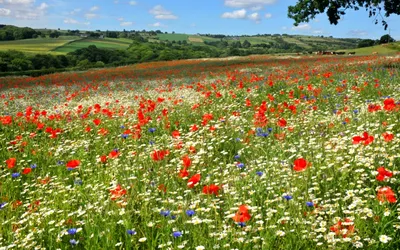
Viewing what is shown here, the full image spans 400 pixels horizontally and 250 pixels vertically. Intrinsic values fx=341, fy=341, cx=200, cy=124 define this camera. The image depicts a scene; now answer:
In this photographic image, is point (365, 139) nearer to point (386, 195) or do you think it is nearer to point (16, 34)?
point (386, 195)

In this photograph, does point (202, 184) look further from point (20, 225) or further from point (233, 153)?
point (20, 225)

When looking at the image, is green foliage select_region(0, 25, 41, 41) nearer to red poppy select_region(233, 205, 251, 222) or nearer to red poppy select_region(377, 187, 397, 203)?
red poppy select_region(233, 205, 251, 222)

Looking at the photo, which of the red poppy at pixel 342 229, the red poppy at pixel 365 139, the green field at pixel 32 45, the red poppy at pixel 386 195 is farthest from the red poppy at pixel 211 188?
the green field at pixel 32 45

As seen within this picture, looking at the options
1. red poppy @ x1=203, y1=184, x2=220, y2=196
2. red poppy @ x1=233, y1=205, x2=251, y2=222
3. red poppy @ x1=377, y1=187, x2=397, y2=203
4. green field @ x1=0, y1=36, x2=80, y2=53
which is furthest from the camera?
green field @ x1=0, y1=36, x2=80, y2=53

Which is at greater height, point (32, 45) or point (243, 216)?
point (32, 45)

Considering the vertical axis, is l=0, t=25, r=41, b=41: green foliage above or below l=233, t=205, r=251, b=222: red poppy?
above

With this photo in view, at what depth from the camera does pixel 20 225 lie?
3.88 metres

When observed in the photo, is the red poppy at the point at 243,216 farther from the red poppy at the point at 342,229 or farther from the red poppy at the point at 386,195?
the red poppy at the point at 386,195

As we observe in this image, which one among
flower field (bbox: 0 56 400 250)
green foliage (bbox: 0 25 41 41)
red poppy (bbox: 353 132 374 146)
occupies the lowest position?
flower field (bbox: 0 56 400 250)

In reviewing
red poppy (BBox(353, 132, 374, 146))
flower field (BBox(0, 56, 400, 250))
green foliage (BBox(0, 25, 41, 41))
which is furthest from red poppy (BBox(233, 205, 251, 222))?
green foliage (BBox(0, 25, 41, 41))

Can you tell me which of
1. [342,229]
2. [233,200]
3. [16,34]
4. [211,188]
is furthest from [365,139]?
[16,34]

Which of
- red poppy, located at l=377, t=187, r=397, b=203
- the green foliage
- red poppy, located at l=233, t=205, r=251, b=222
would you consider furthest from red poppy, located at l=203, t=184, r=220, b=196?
the green foliage

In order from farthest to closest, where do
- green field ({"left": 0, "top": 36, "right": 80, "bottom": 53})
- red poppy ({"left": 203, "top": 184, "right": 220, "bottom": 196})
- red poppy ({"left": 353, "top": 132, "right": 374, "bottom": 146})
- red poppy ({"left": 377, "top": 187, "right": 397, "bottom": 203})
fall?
1. green field ({"left": 0, "top": 36, "right": 80, "bottom": 53})
2. red poppy ({"left": 353, "top": 132, "right": 374, "bottom": 146})
3. red poppy ({"left": 203, "top": 184, "right": 220, "bottom": 196})
4. red poppy ({"left": 377, "top": 187, "right": 397, "bottom": 203})

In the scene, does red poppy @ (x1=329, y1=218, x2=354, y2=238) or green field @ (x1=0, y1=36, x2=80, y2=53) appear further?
green field @ (x1=0, y1=36, x2=80, y2=53)
